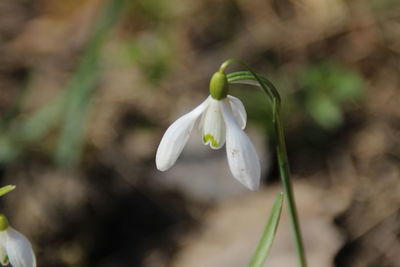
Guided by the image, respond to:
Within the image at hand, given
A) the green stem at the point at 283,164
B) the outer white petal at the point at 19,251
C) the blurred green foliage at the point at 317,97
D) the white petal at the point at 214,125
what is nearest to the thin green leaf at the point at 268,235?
the green stem at the point at 283,164

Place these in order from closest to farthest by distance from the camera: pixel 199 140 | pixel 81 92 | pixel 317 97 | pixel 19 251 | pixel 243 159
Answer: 1. pixel 243 159
2. pixel 19 251
3. pixel 81 92
4. pixel 317 97
5. pixel 199 140

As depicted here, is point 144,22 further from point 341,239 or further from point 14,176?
point 341,239

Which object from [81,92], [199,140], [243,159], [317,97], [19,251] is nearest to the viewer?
[243,159]

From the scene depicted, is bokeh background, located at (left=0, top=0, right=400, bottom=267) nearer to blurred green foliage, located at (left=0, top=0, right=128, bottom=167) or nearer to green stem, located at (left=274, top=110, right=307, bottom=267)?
blurred green foliage, located at (left=0, top=0, right=128, bottom=167)

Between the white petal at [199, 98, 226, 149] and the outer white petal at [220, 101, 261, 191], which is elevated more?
the white petal at [199, 98, 226, 149]

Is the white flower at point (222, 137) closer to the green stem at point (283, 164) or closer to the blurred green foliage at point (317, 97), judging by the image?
the green stem at point (283, 164)

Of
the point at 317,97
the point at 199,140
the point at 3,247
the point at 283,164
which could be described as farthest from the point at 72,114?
the point at 283,164

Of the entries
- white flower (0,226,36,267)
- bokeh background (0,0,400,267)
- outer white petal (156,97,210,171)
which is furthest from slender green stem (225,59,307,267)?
bokeh background (0,0,400,267)

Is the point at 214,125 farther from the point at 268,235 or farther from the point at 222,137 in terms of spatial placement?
the point at 268,235

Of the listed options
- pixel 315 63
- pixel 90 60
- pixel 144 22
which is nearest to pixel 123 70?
pixel 144 22
